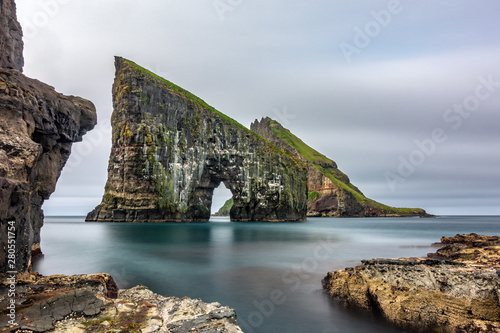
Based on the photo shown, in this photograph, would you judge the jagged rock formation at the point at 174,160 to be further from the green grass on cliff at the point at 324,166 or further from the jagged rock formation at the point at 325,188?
the green grass on cliff at the point at 324,166

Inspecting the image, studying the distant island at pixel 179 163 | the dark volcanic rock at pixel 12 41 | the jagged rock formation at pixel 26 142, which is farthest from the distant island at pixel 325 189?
the jagged rock formation at pixel 26 142

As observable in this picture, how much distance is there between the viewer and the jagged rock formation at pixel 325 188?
144 metres

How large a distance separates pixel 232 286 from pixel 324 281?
4564 millimetres

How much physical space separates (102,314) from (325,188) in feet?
473

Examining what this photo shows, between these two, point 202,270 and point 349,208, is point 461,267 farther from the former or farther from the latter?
point 349,208

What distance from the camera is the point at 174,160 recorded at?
68.6 metres

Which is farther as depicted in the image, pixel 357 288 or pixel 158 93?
pixel 158 93

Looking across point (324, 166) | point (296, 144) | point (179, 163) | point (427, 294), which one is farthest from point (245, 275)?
point (324, 166)

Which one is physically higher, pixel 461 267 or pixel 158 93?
pixel 158 93

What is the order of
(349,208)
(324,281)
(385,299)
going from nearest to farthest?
(385,299) < (324,281) < (349,208)

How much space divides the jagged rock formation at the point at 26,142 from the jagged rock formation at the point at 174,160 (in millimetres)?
49088

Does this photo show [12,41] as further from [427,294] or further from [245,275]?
[427,294]

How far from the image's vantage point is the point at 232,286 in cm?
1495

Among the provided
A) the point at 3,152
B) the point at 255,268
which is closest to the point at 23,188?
the point at 3,152
